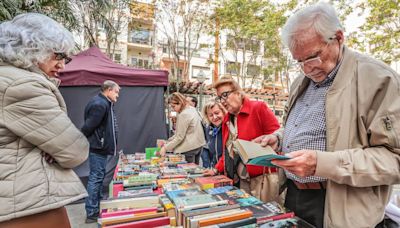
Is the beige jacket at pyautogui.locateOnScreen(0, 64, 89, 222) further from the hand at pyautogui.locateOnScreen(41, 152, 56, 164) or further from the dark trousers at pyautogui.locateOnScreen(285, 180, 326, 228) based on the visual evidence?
the dark trousers at pyautogui.locateOnScreen(285, 180, 326, 228)

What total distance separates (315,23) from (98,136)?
113 inches

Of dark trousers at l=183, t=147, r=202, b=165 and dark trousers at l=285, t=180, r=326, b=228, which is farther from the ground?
dark trousers at l=285, t=180, r=326, b=228

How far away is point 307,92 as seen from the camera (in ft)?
4.31

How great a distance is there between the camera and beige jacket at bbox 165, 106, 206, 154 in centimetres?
377

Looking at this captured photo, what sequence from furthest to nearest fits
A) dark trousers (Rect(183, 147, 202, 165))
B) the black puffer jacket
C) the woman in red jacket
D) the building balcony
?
the building balcony
dark trousers (Rect(183, 147, 202, 165))
the black puffer jacket
the woman in red jacket

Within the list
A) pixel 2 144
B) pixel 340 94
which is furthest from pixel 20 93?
pixel 340 94

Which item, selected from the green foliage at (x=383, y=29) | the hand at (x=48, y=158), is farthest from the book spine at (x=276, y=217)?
the green foliage at (x=383, y=29)

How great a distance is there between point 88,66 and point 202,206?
13.5 ft

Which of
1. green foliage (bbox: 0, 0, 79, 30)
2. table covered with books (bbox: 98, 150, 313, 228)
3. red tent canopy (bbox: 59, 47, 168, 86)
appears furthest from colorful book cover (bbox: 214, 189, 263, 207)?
green foliage (bbox: 0, 0, 79, 30)

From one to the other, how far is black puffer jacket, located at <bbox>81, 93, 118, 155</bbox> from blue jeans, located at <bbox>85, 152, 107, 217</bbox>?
10 cm

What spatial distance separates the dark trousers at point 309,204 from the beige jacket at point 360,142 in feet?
0.44

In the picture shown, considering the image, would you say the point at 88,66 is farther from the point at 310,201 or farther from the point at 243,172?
the point at 310,201

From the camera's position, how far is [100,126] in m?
3.28

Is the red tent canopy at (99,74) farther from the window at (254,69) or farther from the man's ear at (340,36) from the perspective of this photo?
the window at (254,69)
